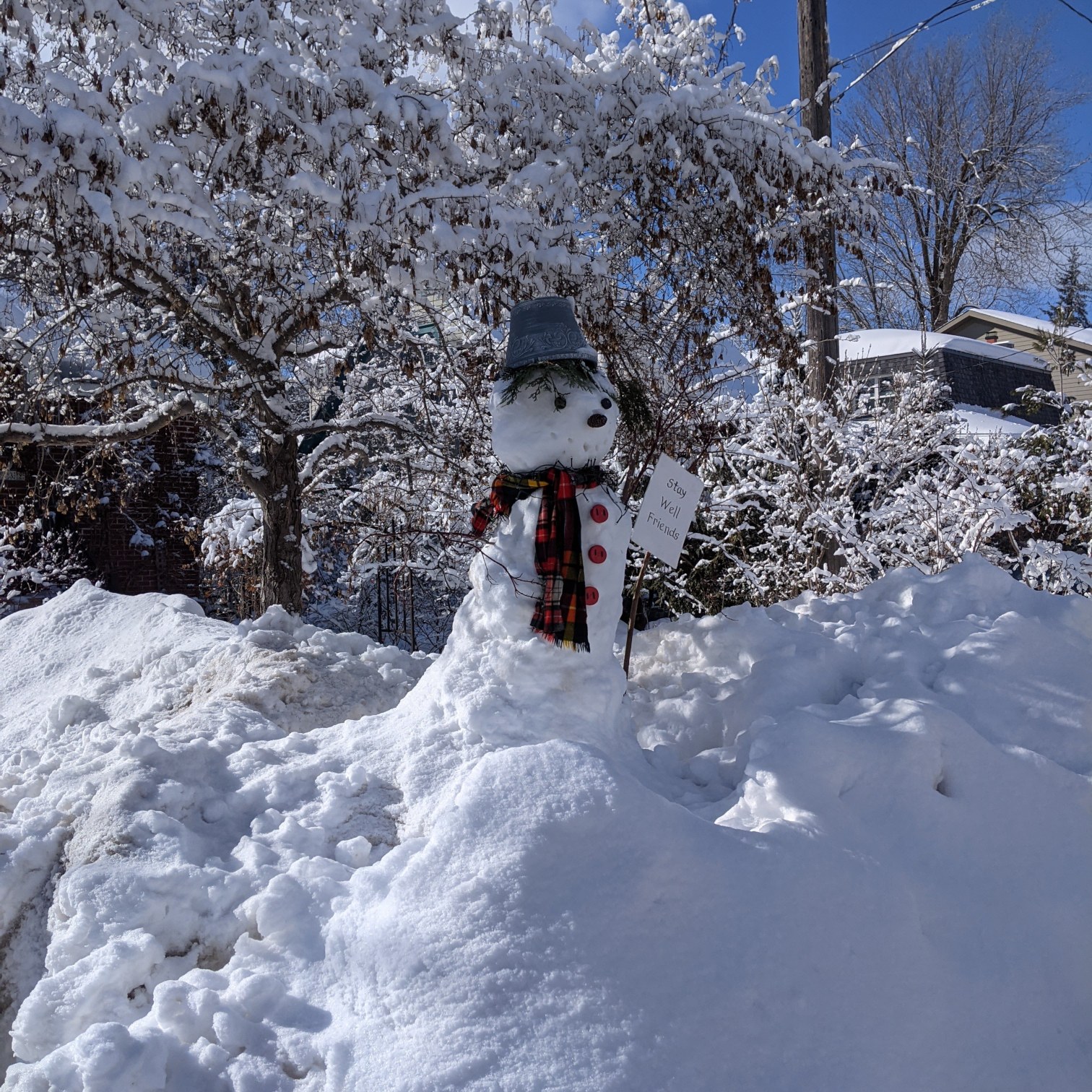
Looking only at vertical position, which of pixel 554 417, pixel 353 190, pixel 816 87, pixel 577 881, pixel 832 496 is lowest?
pixel 577 881

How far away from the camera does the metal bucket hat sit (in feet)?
10.8

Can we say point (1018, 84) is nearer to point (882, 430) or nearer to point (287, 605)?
point (882, 430)

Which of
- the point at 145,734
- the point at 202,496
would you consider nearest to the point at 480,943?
the point at 145,734

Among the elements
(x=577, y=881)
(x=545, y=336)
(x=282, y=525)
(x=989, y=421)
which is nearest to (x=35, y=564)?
(x=282, y=525)

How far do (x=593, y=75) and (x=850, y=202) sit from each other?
1.50 metres

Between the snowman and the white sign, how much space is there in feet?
0.44

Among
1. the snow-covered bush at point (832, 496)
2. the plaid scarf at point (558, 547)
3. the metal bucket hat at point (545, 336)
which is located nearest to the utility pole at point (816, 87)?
the snow-covered bush at point (832, 496)

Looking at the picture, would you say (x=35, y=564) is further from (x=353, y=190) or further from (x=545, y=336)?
(x=545, y=336)

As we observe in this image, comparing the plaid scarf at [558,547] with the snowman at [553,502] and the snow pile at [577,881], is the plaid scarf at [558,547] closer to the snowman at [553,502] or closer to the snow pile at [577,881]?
the snowman at [553,502]

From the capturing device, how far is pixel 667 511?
3.49 metres

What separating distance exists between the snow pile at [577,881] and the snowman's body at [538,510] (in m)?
0.14

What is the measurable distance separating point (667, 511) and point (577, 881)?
172 cm

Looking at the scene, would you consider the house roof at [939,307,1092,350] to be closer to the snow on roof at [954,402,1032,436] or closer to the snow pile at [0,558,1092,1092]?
the snow on roof at [954,402,1032,436]

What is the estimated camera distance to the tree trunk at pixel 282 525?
18.6 ft
